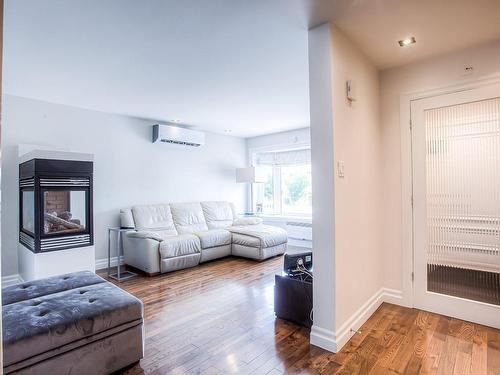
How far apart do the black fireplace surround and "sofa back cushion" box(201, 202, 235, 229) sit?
2286mm

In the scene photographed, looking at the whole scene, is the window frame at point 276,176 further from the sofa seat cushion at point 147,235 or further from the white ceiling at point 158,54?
the sofa seat cushion at point 147,235

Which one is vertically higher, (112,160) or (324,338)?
(112,160)

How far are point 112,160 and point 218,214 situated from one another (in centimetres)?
A: 213

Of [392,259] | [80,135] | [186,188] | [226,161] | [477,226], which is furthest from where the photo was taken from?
[226,161]

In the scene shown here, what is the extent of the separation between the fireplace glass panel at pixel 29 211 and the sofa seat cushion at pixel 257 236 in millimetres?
2799

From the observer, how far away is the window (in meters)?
5.98

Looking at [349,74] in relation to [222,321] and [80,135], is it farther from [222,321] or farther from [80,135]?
[80,135]

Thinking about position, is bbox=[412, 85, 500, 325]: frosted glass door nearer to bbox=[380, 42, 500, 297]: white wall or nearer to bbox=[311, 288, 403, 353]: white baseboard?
bbox=[380, 42, 500, 297]: white wall

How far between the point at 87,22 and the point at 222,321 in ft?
8.61

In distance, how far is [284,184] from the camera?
6387 mm

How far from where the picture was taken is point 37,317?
5.68 ft

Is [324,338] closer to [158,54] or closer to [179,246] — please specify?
[179,246]

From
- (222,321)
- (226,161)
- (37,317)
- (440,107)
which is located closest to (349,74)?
(440,107)

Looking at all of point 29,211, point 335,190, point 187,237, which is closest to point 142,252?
point 187,237
